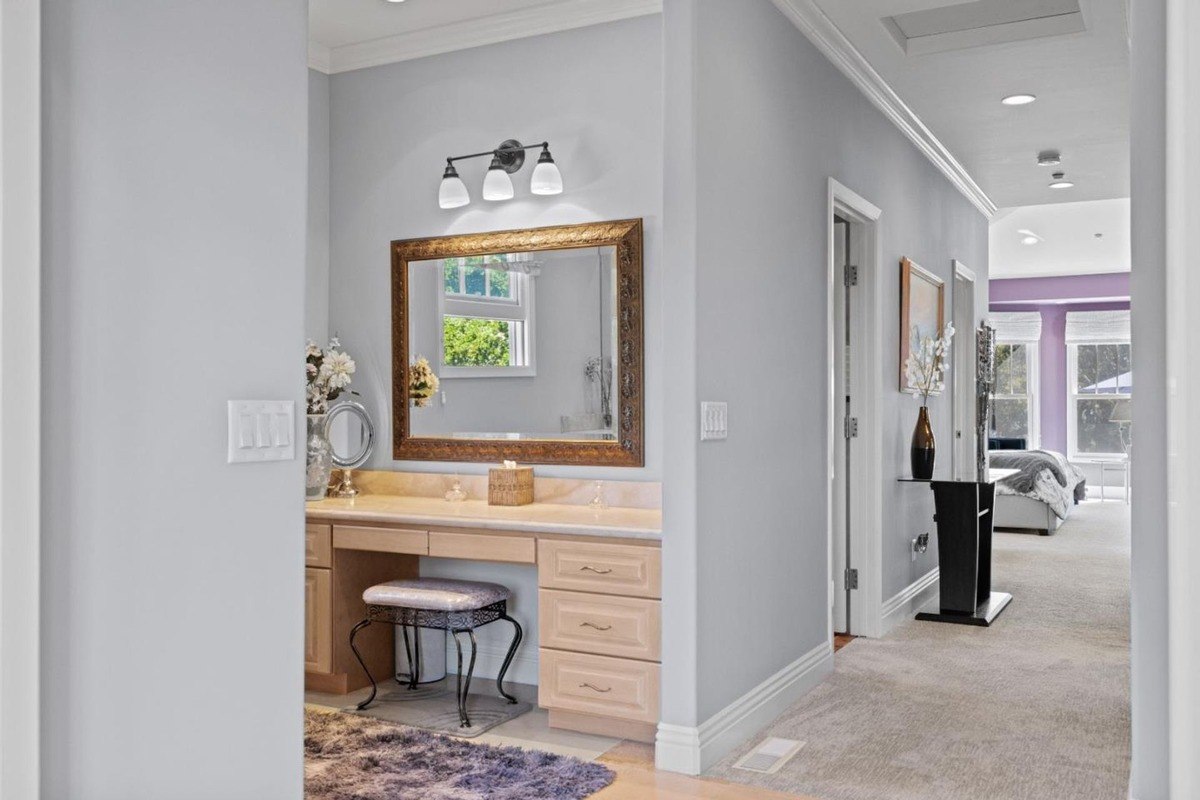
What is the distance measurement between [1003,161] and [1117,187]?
116 cm

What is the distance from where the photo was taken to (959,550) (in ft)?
17.3

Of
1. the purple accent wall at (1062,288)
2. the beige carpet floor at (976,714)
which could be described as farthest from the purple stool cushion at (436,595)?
the purple accent wall at (1062,288)

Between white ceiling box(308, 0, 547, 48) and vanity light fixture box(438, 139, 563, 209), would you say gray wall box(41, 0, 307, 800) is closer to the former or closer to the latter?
vanity light fixture box(438, 139, 563, 209)

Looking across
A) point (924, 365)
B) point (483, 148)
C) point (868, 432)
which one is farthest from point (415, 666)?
point (924, 365)

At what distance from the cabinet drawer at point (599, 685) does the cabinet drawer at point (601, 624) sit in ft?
Answer: 0.11

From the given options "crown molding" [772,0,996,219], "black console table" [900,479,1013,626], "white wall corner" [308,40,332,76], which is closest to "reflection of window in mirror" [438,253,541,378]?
"white wall corner" [308,40,332,76]

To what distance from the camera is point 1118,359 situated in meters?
12.4

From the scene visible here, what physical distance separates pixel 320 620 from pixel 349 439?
2.89 ft

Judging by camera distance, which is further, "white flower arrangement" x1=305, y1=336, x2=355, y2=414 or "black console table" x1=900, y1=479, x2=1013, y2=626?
"black console table" x1=900, y1=479, x2=1013, y2=626

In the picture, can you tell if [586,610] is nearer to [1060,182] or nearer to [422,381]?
[422,381]

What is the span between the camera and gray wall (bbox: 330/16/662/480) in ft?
12.6

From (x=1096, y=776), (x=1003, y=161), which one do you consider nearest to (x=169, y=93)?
(x=1096, y=776)

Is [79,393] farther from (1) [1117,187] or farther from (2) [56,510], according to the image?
(1) [1117,187]

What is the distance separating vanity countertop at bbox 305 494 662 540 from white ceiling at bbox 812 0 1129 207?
6.71ft
